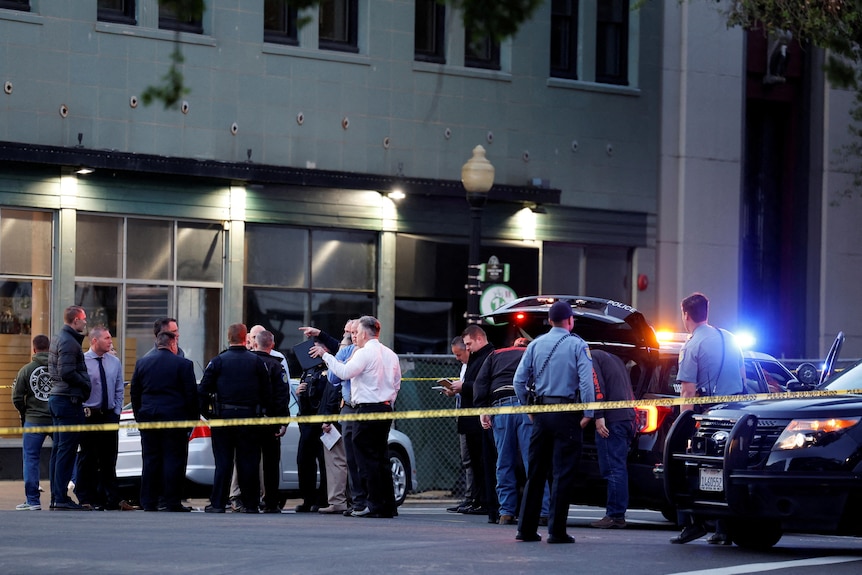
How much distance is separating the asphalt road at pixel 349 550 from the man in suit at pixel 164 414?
139 centimetres

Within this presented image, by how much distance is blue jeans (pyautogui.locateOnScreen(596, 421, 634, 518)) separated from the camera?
49.6 ft

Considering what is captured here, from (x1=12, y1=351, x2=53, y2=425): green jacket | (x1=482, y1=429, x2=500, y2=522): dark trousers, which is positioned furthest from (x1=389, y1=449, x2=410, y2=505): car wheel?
(x1=12, y1=351, x2=53, y2=425): green jacket

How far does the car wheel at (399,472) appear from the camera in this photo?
18922mm

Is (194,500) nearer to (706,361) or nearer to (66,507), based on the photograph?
(66,507)

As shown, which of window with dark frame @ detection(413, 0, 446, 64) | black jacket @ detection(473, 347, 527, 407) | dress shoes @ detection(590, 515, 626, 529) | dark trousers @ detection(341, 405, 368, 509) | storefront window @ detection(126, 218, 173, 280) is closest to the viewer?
dress shoes @ detection(590, 515, 626, 529)

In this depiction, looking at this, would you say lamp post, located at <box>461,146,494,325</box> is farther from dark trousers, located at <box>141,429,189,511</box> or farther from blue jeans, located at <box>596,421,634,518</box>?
blue jeans, located at <box>596,421,634,518</box>

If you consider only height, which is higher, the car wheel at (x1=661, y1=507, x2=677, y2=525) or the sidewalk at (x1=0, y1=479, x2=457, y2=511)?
the car wheel at (x1=661, y1=507, x2=677, y2=525)

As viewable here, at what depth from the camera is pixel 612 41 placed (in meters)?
28.9

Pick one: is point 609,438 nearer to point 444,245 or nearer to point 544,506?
point 544,506

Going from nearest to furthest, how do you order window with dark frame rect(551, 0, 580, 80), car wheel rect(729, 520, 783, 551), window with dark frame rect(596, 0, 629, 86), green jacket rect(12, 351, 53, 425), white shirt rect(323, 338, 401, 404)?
car wheel rect(729, 520, 783, 551) → white shirt rect(323, 338, 401, 404) → green jacket rect(12, 351, 53, 425) → window with dark frame rect(551, 0, 580, 80) → window with dark frame rect(596, 0, 629, 86)

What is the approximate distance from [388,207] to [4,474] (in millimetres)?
7183

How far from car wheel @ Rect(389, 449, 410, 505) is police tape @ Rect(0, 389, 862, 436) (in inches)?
83.4

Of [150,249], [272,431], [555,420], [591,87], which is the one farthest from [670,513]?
[591,87]

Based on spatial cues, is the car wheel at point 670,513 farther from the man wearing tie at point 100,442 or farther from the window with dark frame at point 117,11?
the window with dark frame at point 117,11
